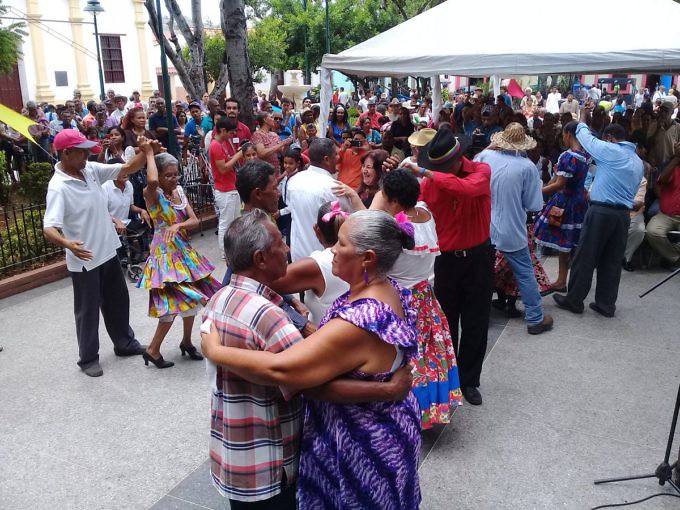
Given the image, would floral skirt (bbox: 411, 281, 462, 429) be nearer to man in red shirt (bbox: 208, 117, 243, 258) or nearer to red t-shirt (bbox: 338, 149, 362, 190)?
red t-shirt (bbox: 338, 149, 362, 190)

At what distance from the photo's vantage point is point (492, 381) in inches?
185

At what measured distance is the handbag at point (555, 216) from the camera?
675 centimetres

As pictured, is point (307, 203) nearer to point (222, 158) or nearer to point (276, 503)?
point (276, 503)

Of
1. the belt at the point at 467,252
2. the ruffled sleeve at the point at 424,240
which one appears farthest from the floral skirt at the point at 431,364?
the belt at the point at 467,252

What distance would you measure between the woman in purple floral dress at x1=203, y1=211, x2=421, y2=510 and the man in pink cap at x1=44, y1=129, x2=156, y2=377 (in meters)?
2.86

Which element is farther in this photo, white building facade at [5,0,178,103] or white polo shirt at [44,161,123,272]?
white building facade at [5,0,178,103]

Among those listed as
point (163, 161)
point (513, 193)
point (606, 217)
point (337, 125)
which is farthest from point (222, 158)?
point (606, 217)

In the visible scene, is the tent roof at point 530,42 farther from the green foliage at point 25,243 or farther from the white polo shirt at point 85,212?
the green foliage at point 25,243

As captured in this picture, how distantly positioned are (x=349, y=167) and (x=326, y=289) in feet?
13.5

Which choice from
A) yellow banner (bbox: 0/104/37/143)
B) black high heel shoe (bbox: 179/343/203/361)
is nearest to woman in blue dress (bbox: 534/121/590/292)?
black high heel shoe (bbox: 179/343/203/361)

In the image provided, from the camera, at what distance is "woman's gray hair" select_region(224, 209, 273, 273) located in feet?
7.09

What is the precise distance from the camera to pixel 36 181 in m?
8.66

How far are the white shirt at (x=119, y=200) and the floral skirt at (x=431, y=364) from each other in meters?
4.46

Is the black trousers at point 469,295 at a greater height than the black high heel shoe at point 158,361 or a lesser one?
greater
